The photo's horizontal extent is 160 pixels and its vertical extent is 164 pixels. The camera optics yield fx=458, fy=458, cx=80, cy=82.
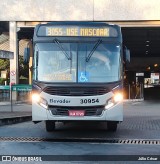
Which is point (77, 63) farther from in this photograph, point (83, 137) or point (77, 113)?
point (83, 137)

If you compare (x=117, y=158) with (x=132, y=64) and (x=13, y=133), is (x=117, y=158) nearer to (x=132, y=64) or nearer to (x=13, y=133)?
(x=13, y=133)

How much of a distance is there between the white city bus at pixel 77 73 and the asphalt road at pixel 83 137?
80cm

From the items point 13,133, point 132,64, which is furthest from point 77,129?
point 132,64

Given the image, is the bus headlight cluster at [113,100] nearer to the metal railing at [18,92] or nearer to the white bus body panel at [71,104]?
the white bus body panel at [71,104]

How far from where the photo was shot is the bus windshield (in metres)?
12.2

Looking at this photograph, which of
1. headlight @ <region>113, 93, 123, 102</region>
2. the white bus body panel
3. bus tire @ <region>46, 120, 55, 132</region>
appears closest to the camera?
the white bus body panel

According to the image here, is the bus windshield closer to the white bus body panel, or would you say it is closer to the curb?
the white bus body panel

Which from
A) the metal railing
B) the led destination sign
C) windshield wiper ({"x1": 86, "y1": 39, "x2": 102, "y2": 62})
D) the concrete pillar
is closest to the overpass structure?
the concrete pillar

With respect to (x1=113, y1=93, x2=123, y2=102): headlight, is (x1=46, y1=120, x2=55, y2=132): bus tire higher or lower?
lower

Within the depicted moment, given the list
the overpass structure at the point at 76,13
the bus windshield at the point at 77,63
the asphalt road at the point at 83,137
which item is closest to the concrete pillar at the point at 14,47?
the overpass structure at the point at 76,13

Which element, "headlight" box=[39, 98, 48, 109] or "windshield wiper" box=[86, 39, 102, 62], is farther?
"windshield wiper" box=[86, 39, 102, 62]

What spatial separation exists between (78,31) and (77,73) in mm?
1261

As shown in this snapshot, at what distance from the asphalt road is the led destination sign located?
2.86 metres

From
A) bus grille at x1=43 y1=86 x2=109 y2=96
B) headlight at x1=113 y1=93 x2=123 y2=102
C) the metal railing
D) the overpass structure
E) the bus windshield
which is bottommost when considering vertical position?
the metal railing
